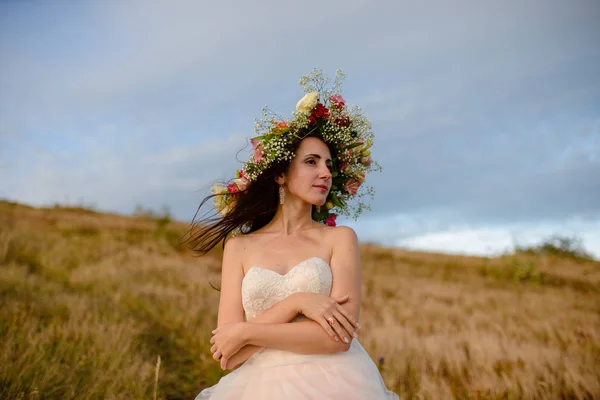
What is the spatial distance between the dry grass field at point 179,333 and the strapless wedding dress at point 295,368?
2346 mm

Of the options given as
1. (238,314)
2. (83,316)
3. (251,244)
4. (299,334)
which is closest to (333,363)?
(299,334)

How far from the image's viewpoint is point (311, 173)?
395 cm

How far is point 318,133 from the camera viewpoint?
425 cm

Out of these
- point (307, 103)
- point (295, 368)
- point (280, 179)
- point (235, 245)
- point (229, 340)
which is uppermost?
point (307, 103)

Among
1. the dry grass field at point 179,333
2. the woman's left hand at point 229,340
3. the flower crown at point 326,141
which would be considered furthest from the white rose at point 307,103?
the dry grass field at point 179,333

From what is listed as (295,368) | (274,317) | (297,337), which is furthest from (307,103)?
(295,368)

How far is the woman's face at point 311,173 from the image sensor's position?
3916 mm

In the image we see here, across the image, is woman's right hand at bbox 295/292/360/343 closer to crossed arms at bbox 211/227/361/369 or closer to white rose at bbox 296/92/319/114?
crossed arms at bbox 211/227/361/369

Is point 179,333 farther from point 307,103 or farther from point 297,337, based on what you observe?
point 297,337

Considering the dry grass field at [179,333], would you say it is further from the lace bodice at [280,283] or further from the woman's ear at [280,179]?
the woman's ear at [280,179]

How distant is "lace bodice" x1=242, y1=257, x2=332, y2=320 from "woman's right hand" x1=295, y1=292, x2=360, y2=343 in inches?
7.7

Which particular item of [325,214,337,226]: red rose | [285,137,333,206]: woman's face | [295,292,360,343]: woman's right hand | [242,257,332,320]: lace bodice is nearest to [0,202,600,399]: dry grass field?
[325,214,337,226]: red rose

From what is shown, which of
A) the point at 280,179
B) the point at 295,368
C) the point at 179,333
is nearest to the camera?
the point at 295,368

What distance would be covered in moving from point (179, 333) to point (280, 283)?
20.0 feet
